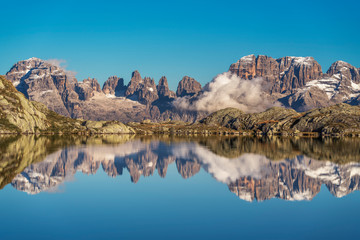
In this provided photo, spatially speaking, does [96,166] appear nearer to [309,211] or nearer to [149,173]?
[149,173]

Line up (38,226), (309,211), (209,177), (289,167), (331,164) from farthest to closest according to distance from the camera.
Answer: (331,164), (289,167), (209,177), (309,211), (38,226)

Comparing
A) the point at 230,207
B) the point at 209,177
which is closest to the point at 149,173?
the point at 209,177

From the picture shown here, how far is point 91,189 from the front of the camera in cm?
6184

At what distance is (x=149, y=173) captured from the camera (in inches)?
3214

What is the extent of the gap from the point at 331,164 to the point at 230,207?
60504 millimetres

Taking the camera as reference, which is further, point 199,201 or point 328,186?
point 328,186

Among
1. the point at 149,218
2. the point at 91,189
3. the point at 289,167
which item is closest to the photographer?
the point at 149,218

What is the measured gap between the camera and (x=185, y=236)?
36406 millimetres

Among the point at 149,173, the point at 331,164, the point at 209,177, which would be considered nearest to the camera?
the point at 209,177

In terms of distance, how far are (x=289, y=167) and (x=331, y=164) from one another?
1530cm

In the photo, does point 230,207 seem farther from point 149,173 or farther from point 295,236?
point 149,173

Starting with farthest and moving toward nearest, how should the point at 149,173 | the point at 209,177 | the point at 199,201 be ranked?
the point at 149,173 → the point at 209,177 → the point at 199,201

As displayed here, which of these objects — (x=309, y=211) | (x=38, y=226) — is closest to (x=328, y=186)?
(x=309, y=211)

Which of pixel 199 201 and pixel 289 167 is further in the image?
pixel 289 167
